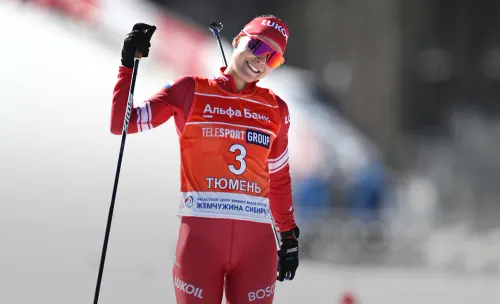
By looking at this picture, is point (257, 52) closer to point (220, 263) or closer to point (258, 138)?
point (258, 138)

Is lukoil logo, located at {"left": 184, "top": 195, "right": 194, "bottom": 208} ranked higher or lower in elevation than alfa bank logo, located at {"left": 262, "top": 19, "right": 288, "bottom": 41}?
lower

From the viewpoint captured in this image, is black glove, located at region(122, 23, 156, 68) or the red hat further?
the red hat

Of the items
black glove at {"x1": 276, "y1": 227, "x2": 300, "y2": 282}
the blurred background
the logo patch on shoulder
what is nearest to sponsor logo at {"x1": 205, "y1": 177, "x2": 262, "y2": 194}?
the logo patch on shoulder

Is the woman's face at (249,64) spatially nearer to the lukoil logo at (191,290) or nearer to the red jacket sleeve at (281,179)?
the red jacket sleeve at (281,179)

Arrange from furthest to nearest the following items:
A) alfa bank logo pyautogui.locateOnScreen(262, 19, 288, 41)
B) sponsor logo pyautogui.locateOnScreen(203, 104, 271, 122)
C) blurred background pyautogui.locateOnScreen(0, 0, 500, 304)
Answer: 1. blurred background pyautogui.locateOnScreen(0, 0, 500, 304)
2. alfa bank logo pyautogui.locateOnScreen(262, 19, 288, 41)
3. sponsor logo pyautogui.locateOnScreen(203, 104, 271, 122)

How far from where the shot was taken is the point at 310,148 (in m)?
8.57

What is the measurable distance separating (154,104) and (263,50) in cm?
35

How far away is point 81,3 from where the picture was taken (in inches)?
305

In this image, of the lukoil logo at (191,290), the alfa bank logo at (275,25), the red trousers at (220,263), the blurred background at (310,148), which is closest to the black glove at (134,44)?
the alfa bank logo at (275,25)

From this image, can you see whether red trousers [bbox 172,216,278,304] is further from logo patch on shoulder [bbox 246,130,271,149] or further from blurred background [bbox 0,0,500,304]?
blurred background [bbox 0,0,500,304]

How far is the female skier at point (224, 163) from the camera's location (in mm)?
2111

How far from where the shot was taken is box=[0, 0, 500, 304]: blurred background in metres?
5.33

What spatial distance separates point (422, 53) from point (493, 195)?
289 centimetres

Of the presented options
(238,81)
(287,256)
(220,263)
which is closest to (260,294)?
(220,263)
